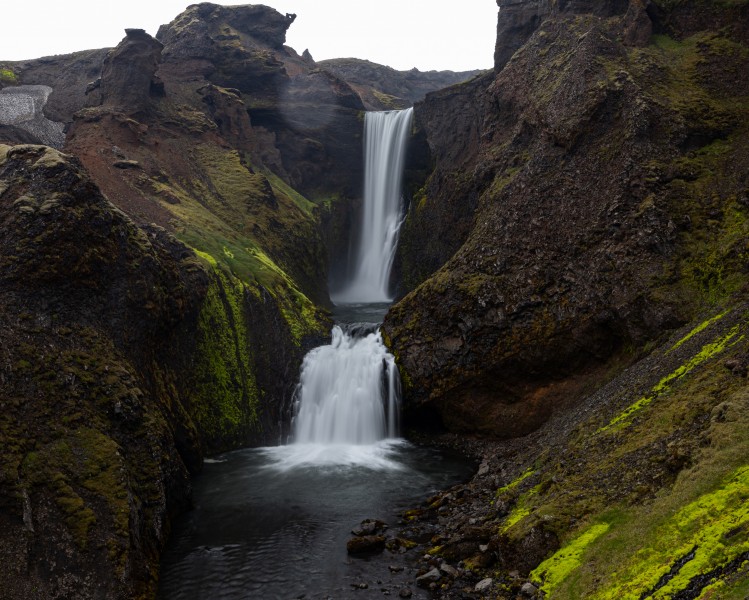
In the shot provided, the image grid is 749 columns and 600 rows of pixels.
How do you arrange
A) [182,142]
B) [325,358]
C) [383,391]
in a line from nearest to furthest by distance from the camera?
1. [383,391]
2. [325,358]
3. [182,142]

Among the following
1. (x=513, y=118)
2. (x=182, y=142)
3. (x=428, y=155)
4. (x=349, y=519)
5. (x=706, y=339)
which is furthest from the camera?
(x=428, y=155)

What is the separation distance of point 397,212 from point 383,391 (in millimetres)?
31803

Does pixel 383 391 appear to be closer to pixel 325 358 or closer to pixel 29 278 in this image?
pixel 325 358

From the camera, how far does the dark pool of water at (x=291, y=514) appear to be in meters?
16.6

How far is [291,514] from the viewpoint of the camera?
2127cm

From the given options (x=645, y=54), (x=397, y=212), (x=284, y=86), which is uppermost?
(x=284, y=86)

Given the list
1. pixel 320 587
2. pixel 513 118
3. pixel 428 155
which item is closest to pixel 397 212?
pixel 428 155

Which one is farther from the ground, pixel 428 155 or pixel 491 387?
pixel 428 155

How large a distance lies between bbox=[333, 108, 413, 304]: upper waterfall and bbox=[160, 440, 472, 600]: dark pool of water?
30.7 m

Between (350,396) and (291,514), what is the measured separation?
10822 mm

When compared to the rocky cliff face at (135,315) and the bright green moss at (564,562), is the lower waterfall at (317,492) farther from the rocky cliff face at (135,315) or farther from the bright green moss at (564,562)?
the bright green moss at (564,562)

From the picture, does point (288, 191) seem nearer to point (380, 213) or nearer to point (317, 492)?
point (380, 213)

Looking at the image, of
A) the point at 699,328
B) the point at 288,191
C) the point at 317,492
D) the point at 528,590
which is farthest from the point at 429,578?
the point at 288,191

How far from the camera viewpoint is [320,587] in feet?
52.9
